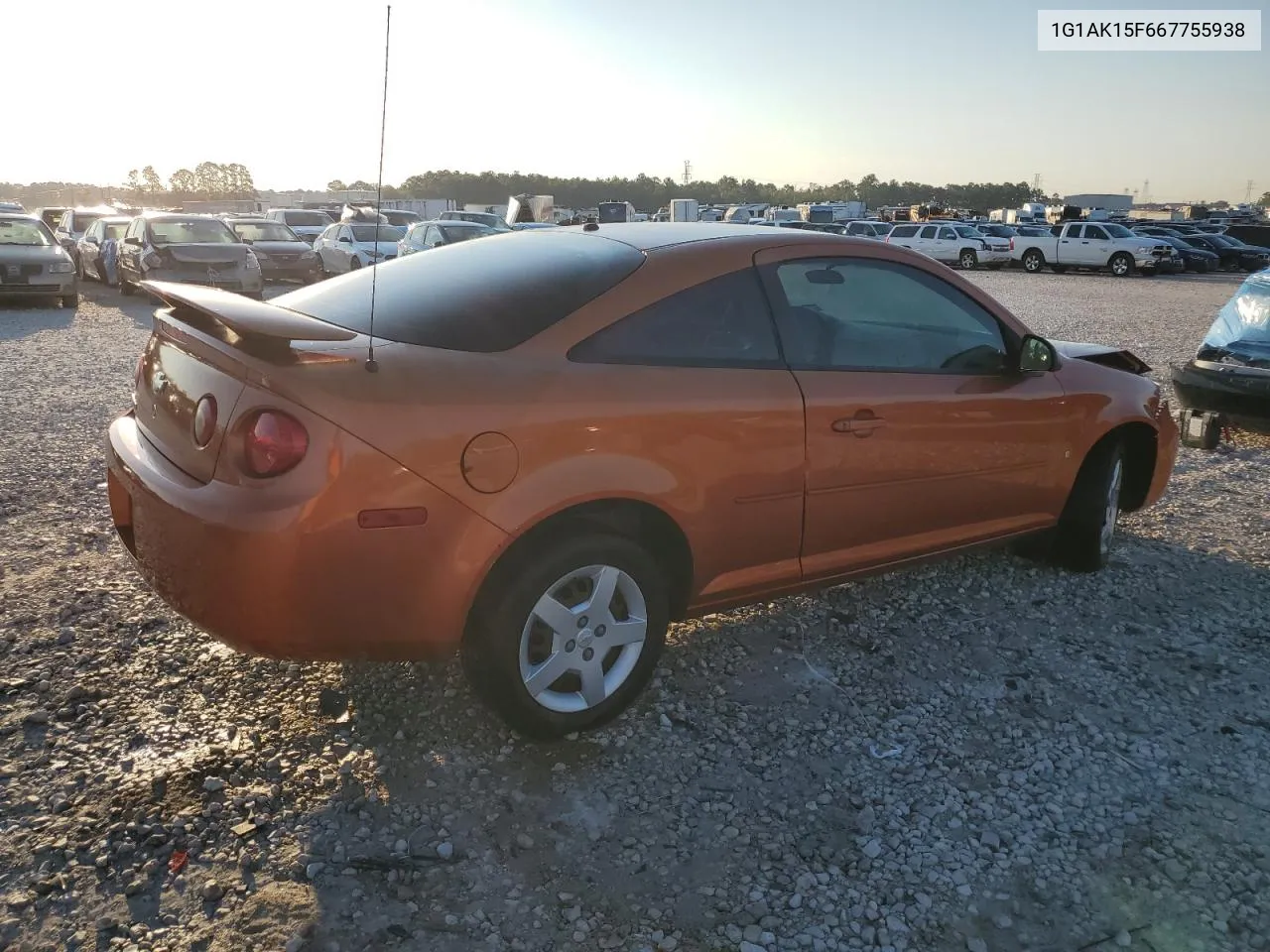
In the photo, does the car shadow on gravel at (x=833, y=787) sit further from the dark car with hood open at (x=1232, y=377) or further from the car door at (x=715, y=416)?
the dark car with hood open at (x=1232, y=377)

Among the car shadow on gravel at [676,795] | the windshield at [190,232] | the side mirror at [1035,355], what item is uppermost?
the windshield at [190,232]

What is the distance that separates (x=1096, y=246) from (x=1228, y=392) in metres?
27.3

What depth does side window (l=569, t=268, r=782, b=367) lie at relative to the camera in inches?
119

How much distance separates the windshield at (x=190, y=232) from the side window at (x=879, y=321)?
593 inches

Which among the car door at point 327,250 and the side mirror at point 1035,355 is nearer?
the side mirror at point 1035,355

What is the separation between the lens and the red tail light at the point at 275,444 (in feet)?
8.30

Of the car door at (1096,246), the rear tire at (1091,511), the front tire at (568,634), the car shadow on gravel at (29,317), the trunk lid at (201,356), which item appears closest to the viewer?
the trunk lid at (201,356)

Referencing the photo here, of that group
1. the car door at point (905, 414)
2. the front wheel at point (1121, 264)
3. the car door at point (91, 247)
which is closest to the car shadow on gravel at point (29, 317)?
the car door at point (91, 247)

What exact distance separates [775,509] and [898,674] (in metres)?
0.85

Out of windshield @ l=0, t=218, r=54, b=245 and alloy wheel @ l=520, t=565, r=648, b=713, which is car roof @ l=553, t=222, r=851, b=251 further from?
windshield @ l=0, t=218, r=54, b=245

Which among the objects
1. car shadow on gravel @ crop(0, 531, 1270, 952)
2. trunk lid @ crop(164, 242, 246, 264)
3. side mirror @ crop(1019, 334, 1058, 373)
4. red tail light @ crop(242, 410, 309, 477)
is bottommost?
car shadow on gravel @ crop(0, 531, 1270, 952)

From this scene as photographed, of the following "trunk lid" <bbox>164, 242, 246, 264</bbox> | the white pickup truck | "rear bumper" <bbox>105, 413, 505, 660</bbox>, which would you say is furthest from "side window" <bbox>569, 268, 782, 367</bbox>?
the white pickup truck

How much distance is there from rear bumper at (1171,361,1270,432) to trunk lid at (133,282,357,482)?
21.2ft

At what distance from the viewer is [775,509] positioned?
3.36 metres
